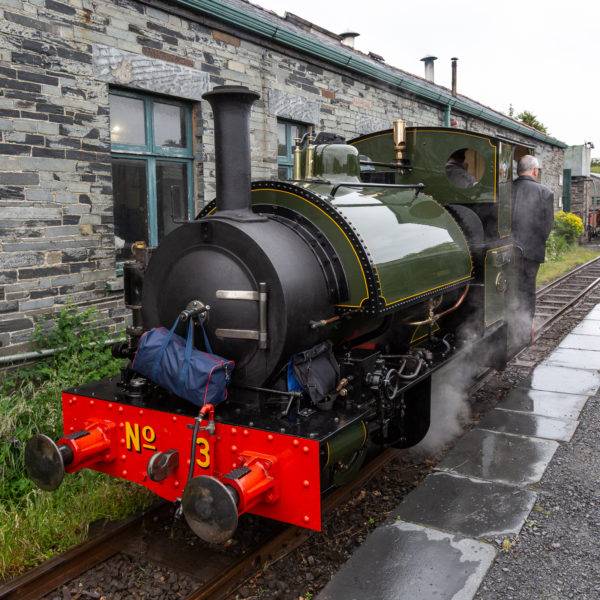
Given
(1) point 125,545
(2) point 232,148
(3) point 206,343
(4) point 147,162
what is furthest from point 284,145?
(1) point 125,545

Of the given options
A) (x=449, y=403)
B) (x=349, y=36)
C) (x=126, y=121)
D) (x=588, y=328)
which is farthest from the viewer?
(x=349, y=36)

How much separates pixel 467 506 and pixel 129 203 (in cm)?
446

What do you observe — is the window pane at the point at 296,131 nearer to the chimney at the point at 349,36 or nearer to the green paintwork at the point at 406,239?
the green paintwork at the point at 406,239

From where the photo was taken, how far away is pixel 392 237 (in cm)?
358

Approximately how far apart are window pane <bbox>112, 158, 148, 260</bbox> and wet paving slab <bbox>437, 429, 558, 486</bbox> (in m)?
3.81

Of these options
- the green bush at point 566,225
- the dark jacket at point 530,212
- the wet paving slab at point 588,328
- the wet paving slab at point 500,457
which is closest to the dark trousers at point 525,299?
the dark jacket at point 530,212

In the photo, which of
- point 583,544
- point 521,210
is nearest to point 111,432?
point 583,544

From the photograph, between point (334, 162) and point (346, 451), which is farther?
point (334, 162)

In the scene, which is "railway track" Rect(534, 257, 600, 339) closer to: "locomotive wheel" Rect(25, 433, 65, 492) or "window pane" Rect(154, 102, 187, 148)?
"window pane" Rect(154, 102, 187, 148)

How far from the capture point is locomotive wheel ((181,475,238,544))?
2.40m

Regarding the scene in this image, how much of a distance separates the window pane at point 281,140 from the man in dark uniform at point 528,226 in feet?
10.6

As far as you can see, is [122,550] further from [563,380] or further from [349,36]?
[349,36]

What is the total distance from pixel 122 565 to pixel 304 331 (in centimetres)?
145

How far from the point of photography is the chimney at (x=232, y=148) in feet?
10.5
